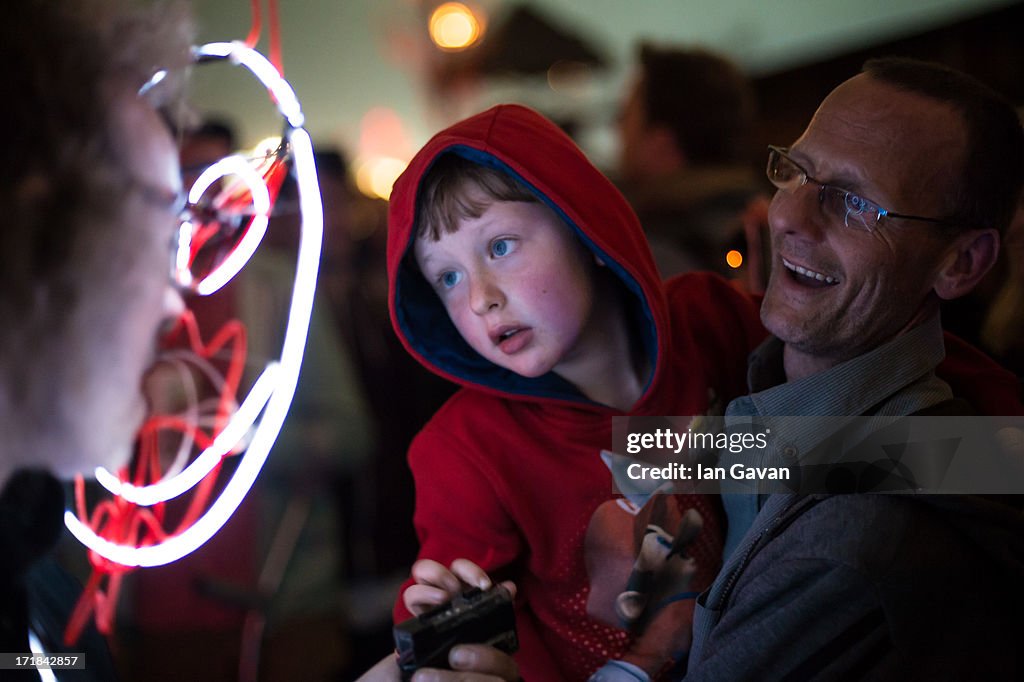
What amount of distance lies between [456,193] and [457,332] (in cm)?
25

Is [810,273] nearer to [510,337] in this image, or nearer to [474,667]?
[510,337]

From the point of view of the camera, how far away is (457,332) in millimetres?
1366

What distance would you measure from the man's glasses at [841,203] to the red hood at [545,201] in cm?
25

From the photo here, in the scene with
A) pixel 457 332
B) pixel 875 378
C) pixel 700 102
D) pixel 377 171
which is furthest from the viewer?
pixel 377 171

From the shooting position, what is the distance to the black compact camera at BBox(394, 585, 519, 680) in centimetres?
93

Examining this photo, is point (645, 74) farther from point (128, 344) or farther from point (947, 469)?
point (128, 344)

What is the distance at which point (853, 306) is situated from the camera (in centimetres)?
111

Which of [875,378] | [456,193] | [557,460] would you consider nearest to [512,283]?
[456,193]

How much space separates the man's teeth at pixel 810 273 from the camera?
3.66 feet

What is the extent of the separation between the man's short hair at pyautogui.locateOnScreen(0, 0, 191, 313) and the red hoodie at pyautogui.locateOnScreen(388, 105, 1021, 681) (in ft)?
1.56

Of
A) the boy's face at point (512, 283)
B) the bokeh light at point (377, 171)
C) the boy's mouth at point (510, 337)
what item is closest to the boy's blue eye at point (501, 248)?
the boy's face at point (512, 283)

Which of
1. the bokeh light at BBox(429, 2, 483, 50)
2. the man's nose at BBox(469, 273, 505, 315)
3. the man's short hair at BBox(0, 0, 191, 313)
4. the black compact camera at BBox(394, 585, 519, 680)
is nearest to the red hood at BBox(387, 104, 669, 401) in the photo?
the man's nose at BBox(469, 273, 505, 315)

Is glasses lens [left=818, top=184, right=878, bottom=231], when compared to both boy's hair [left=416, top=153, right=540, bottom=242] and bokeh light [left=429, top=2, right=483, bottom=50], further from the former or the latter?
bokeh light [left=429, top=2, right=483, bottom=50]

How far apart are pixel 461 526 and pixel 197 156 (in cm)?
185
